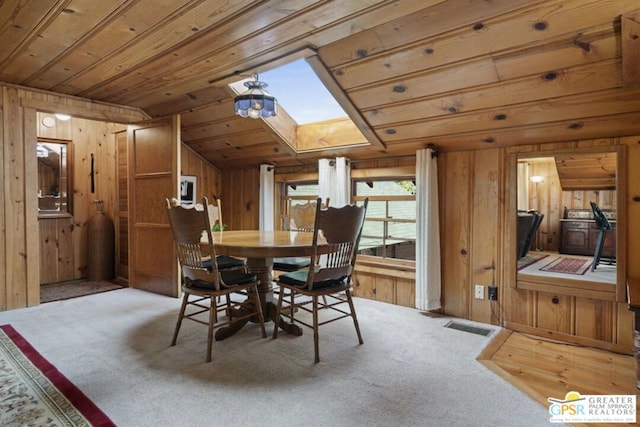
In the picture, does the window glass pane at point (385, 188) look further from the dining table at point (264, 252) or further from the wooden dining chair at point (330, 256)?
the wooden dining chair at point (330, 256)

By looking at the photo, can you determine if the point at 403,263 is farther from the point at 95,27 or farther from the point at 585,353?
the point at 95,27

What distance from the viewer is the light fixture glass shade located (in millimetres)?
2756

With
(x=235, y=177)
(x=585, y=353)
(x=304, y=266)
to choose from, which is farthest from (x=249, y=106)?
(x=585, y=353)

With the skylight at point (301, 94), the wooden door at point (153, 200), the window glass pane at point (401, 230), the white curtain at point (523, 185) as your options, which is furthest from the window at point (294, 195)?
the white curtain at point (523, 185)

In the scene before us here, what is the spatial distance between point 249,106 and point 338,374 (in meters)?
1.98

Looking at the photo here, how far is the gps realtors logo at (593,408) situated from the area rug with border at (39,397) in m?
2.18

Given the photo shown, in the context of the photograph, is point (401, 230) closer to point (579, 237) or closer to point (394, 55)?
point (394, 55)

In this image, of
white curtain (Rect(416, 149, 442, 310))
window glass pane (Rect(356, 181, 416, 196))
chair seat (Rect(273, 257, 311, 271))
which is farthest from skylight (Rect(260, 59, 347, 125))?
chair seat (Rect(273, 257, 311, 271))

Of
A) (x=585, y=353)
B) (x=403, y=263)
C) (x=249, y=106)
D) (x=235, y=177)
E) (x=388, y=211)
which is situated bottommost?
(x=585, y=353)

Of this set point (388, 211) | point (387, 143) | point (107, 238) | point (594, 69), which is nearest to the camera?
point (594, 69)

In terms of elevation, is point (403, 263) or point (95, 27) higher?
point (95, 27)

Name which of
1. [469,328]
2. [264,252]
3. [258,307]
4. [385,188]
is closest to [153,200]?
[258,307]

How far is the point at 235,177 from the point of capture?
5.26 m

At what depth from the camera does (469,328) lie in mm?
3066
